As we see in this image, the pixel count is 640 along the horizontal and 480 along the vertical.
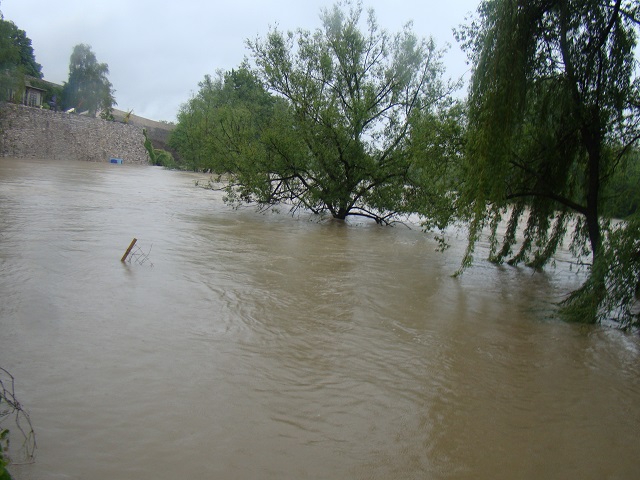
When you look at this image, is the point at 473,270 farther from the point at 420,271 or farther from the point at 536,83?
the point at 536,83

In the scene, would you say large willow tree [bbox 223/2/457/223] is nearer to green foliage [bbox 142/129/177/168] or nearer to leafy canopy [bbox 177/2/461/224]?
leafy canopy [bbox 177/2/461/224]

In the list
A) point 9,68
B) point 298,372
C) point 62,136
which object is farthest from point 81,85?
point 298,372

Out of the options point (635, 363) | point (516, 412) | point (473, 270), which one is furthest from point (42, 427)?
point (473, 270)

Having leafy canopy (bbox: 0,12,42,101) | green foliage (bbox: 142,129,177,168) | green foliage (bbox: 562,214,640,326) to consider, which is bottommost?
green foliage (bbox: 562,214,640,326)

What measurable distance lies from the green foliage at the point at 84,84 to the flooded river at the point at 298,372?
60.7m

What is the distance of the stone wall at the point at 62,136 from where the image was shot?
43.6 m

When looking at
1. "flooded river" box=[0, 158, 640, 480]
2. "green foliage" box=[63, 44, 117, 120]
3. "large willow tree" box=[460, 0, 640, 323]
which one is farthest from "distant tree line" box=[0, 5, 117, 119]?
"large willow tree" box=[460, 0, 640, 323]

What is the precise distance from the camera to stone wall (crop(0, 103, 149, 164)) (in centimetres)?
4359

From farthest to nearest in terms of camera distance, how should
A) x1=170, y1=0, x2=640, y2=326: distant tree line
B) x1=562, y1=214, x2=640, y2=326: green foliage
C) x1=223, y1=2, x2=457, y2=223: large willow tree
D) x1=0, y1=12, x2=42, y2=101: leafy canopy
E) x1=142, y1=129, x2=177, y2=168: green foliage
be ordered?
x1=142, y1=129, x2=177, y2=168: green foliage → x1=0, y1=12, x2=42, y2=101: leafy canopy → x1=223, y1=2, x2=457, y2=223: large willow tree → x1=170, y1=0, x2=640, y2=326: distant tree line → x1=562, y1=214, x2=640, y2=326: green foliage

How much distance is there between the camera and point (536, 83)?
9.66 metres

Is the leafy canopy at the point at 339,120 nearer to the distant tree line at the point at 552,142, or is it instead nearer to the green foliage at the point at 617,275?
the distant tree line at the point at 552,142

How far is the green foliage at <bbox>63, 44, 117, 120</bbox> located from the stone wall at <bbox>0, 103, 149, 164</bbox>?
253 inches

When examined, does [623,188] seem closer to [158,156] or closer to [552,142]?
[552,142]

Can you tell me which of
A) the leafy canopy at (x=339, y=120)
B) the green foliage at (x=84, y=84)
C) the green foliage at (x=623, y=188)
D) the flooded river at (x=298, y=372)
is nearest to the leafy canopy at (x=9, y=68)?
the green foliage at (x=84, y=84)
